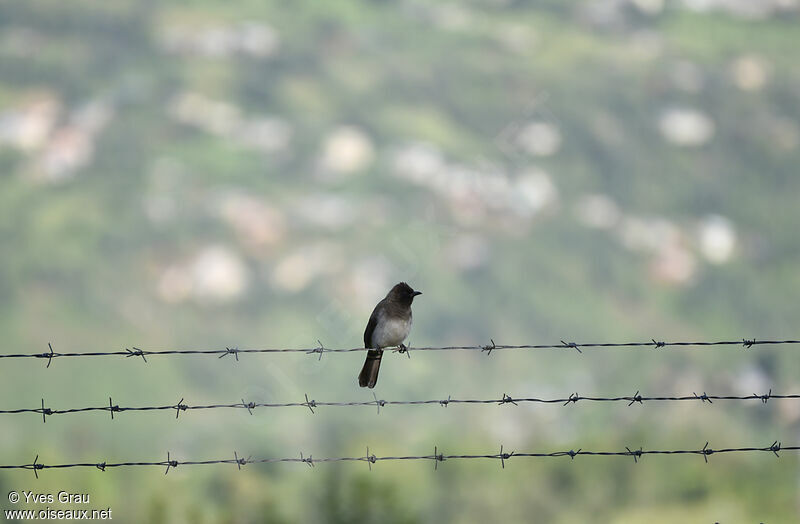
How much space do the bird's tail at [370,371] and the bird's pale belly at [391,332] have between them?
282 mm

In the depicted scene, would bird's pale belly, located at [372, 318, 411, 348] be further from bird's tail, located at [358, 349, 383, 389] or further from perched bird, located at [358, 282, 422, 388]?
bird's tail, located at [358, 349, 383, 389]

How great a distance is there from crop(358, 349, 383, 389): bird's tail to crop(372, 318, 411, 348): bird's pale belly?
28 centimetres

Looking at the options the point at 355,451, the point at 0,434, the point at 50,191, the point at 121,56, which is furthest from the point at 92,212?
the point at 355,451

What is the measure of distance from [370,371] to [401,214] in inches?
4691

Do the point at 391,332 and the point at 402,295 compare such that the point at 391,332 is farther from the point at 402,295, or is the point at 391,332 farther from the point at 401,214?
the point at 401,214

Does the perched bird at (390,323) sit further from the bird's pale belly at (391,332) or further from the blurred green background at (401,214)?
the blurred green background at (401,214)

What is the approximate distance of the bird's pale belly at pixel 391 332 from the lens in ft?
50.7

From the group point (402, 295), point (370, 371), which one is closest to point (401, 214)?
point (402, 295)

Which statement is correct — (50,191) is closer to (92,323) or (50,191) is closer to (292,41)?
(92,323)

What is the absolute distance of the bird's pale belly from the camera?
15461mm

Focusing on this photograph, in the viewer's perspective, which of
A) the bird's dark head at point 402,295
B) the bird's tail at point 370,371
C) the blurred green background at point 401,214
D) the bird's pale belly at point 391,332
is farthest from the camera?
the blurred green background at point 401,214

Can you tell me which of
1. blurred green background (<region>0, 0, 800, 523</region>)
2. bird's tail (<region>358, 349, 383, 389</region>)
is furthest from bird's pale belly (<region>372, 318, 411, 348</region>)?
blurred green background (<region>0, 0, 800, 523</region>)

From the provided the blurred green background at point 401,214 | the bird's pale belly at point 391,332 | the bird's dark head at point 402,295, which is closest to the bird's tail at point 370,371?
the bird's pale belly at point 391,332

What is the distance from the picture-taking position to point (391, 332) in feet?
50.7
